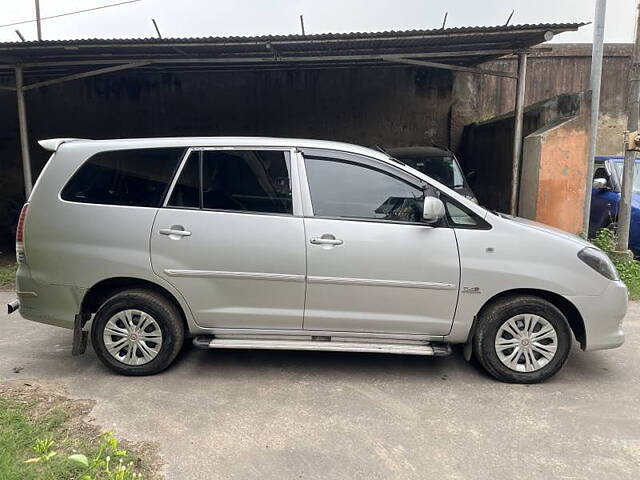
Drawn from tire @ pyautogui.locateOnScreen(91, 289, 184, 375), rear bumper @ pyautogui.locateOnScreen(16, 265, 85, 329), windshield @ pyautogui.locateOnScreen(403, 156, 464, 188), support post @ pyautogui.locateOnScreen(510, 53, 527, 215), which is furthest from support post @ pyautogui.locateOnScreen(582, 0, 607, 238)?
rear bumper @ pyautogui.locateOnScreen(16, 265, 85, 329)

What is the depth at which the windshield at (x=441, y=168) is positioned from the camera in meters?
8.08

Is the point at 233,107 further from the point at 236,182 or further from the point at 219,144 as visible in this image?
the point at 236,182

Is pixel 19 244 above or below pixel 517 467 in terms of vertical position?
above

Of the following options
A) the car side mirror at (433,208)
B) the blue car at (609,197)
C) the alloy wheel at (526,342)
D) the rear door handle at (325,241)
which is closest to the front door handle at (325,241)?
the rear door handle at (325,241)

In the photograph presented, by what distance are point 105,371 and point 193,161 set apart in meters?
1.88

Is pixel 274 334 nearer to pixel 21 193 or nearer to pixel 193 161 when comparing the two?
pixel 193 161

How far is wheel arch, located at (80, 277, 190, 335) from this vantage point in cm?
411

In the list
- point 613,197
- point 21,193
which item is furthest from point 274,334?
point 21,193

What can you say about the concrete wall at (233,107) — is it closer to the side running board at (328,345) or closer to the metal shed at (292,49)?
the metal shed at (292,49)

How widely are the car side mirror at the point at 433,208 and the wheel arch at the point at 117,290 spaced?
201 cm

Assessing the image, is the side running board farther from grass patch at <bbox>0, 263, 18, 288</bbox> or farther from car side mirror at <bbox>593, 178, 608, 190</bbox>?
car side mirror at <bbox>593, 178, 608, 190</bbox>

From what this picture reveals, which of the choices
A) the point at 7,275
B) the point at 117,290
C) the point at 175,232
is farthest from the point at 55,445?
the point at 7,275

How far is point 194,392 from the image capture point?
12.7 ft

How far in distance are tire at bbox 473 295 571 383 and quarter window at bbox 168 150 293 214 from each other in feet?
5.92
